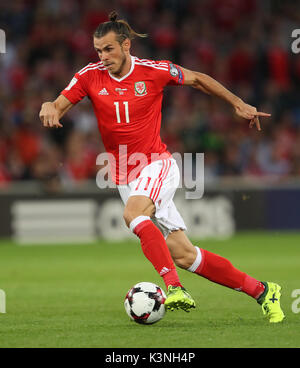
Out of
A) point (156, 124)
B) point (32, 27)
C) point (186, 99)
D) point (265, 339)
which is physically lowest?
point (265, 339)

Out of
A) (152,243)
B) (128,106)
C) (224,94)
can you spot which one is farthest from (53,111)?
(224,94)

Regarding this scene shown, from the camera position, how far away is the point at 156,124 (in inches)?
257

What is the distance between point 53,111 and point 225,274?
168 centimetres

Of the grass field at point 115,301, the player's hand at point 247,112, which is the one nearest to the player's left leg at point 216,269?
the grass field at point 115,301

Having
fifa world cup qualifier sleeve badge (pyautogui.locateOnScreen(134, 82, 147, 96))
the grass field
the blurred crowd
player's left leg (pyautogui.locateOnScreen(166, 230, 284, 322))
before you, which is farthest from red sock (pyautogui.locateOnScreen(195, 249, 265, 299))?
the blurred crowd

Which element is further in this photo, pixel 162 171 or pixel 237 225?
pixel 237 225

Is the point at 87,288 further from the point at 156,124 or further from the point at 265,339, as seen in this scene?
the point at 265,339

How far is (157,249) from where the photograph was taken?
5906 mm

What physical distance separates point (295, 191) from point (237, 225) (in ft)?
3.90

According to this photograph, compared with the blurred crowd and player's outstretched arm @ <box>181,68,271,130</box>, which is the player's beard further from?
the blurred crowd

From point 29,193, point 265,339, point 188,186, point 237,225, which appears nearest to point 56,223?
point 29,193

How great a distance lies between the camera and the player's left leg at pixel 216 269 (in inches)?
245

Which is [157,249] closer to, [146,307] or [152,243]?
[152,243]

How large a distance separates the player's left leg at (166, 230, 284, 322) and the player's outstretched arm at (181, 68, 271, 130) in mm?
954
